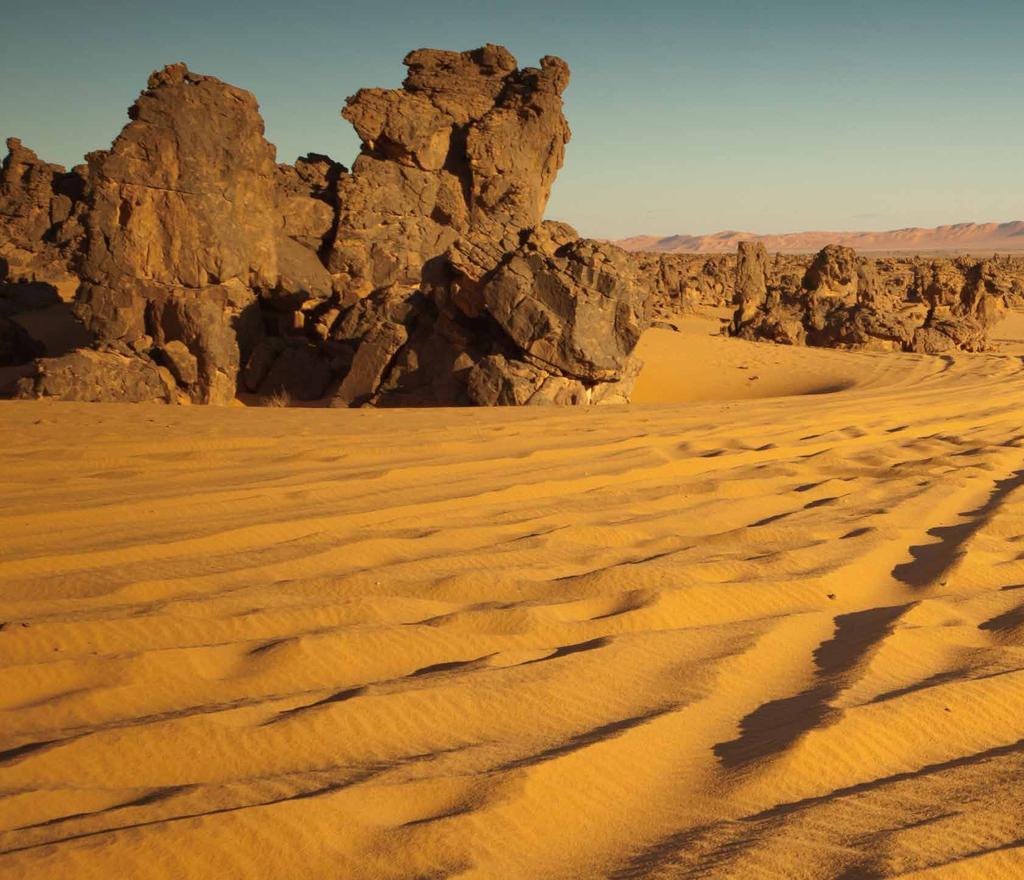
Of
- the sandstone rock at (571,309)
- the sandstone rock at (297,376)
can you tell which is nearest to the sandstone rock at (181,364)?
the sandstone rock at (297,376)

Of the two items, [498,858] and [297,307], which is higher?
[297,307]

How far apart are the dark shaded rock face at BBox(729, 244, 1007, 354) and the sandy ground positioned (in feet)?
39.4

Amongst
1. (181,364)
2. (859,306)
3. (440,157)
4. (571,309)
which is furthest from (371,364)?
(859,306)

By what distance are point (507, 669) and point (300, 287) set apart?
1112cm

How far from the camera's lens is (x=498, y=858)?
1.37m

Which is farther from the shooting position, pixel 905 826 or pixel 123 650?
pixel 123 650

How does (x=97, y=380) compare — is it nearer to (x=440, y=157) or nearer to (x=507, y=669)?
(x=507, y=669)

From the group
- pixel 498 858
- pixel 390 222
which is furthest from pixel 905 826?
pixel 390 222

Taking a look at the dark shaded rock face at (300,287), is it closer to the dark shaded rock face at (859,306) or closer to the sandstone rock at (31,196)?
the dark shaded rock face at (859,306)

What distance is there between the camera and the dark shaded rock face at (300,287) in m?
8.69

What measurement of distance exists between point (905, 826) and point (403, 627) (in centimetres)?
127

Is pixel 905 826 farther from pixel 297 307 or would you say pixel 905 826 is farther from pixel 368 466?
pixel 297 307

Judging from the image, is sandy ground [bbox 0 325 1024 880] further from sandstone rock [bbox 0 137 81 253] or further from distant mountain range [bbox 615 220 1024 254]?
distant mountain range [bbox 615 220 1024 254]

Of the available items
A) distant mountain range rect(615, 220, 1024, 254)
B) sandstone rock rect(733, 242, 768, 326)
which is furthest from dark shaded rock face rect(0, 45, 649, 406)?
distant mountain range rect(615, 220, 1024, 254)
